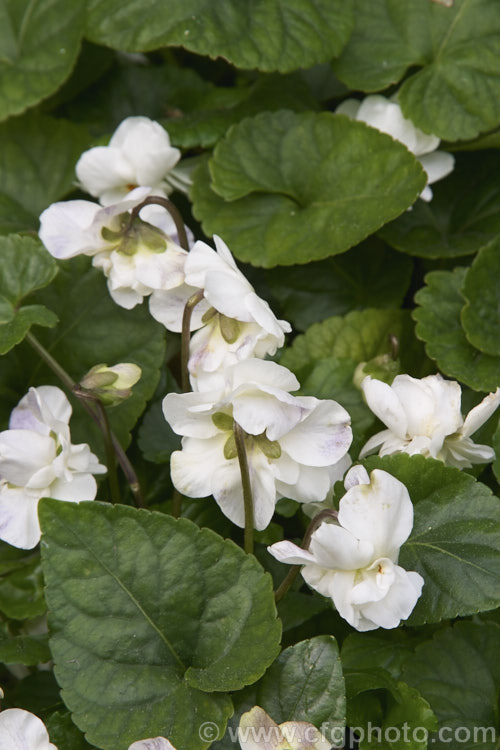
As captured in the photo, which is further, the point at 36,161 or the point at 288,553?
the point at 36,161

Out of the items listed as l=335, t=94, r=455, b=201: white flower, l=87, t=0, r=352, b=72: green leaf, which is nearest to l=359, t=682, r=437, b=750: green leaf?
l=335, t=94, r=455, b=201: white flower

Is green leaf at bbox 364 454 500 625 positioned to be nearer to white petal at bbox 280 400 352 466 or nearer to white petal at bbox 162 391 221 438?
white petal at bbox 280 400 352 466

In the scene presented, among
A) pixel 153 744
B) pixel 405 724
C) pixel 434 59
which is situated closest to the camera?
pixel 153 744

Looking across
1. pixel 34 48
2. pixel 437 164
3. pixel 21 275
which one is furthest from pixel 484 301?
pixel 34 48

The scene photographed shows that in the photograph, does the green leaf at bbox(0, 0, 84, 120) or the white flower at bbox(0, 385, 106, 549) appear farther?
the green leaf at bbox(0, 0, 84, 120)

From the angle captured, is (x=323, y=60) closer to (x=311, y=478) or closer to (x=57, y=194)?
(x=57, y=194)

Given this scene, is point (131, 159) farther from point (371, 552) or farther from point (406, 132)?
point (371, 552)
